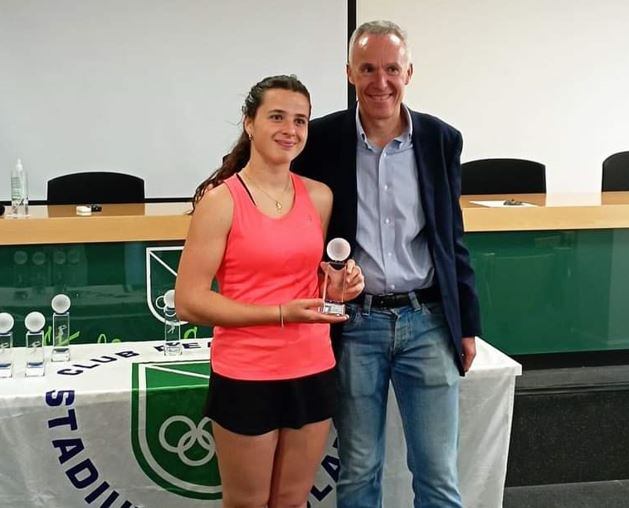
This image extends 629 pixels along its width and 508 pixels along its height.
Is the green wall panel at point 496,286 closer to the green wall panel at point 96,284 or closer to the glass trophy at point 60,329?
the green wall panel at point 96,284

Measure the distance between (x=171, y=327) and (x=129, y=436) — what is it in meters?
0.45

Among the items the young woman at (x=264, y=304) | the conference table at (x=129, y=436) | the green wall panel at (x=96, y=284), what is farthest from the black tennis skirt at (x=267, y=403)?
the green wall panel at (x=96, y=284)

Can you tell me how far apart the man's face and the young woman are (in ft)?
0.55

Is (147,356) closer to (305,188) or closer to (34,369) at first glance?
(34,369)

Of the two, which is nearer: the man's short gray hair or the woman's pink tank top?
the woman's pink tank top

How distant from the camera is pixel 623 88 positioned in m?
5.26

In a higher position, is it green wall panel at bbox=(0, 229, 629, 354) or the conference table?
green wall panel at bbox=(0, 229, 629, 354)

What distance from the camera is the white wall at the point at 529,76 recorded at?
4.93m

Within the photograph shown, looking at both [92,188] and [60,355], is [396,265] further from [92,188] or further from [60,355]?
[92,188]

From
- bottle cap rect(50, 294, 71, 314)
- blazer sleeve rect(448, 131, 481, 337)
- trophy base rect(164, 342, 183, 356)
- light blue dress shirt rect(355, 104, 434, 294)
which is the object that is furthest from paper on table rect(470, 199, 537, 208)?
bottle cap rect(50, 294, 71, 314)

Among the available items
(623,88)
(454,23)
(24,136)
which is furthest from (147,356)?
(623,88)

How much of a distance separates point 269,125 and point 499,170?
2638 millimetres

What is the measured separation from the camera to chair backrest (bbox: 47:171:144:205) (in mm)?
3490

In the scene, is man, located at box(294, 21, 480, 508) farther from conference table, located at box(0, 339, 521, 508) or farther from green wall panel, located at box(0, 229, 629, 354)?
green wall panel, located at box(0, 229, 629, 354)
